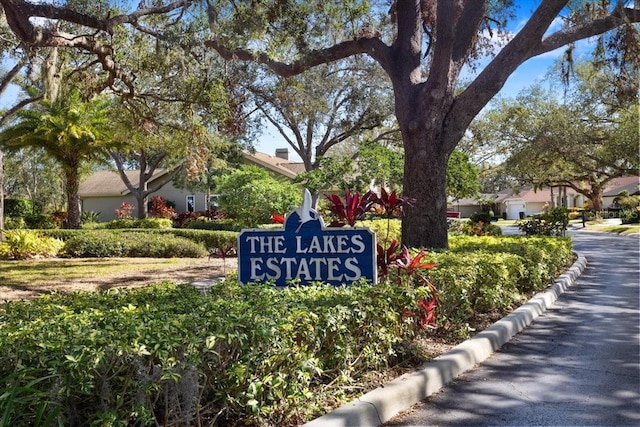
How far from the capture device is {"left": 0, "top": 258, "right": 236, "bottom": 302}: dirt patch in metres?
10.9

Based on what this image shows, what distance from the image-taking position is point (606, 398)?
4941mm

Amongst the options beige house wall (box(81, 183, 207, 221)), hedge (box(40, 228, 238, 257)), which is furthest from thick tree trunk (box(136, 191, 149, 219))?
hedge (box(40, 228, 238, 257))

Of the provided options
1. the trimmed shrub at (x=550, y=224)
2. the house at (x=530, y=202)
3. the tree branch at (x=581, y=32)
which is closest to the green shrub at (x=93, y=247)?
the trimmed shrub at (x=550, y=224)

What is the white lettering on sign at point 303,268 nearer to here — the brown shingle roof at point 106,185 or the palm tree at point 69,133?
the palm tree at point 69,133

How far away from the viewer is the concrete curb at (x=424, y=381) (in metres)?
4.08

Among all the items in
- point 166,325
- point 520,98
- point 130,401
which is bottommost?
point 130,401

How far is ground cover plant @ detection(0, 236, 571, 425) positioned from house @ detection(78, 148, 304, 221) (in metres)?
34.5

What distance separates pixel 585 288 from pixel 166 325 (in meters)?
9.98

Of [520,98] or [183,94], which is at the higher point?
[520,98]

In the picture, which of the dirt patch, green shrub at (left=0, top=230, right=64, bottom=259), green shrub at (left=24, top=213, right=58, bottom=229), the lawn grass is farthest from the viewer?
green shrub at (left=24, top=213, right=58, bottom=229)

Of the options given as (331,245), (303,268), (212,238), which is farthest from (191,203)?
(331,245)

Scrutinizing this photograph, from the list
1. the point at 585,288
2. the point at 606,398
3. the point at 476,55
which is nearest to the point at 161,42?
the point at 476,55

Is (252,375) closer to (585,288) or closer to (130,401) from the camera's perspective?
(130,401)

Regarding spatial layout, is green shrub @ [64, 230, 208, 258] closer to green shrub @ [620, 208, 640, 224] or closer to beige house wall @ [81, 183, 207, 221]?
beige house wall @ [81, 183, 207, 221]
